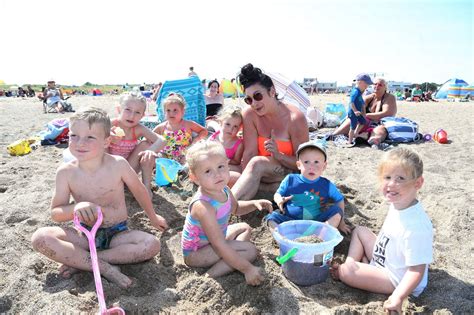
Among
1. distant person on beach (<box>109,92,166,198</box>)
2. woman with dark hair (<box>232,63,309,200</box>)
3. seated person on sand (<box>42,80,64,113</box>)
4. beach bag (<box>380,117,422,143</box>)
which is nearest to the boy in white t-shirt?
woman with dark hair (<box>232,63,309,200</box>)

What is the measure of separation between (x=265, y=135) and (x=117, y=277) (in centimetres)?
193

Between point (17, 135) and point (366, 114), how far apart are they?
7.06 meters

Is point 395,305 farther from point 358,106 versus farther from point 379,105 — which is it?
point 379,105

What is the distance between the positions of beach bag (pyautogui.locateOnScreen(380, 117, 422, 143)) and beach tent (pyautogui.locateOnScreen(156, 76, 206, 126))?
10.7 feet

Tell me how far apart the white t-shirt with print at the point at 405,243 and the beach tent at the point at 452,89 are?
28708 millimetres

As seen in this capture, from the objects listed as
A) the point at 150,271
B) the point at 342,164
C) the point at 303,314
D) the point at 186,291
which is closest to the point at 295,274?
the point at 303,314

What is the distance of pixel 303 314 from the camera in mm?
1980

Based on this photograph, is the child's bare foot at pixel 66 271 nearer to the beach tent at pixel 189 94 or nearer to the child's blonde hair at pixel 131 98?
the child's blonde hair at pixel 131 98

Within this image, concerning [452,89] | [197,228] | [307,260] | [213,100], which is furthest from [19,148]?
[452,89]

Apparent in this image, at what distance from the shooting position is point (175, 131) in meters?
4.73

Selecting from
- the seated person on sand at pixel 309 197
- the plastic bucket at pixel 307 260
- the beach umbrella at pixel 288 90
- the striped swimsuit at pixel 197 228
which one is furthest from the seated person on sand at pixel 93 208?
the beach umbrella at pixel 288 90

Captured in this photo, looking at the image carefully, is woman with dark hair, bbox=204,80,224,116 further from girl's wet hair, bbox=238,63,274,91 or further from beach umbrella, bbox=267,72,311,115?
girl's wet hair, bbox=238,63,274,91

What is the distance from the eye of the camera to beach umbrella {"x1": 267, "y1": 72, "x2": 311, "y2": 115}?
630 centimetres

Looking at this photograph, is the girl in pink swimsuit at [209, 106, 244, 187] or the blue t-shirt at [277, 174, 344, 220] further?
the girl in pink swimsuit at [209, 106, 244, 187]
